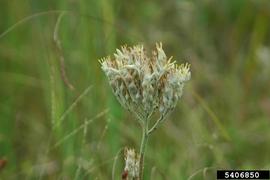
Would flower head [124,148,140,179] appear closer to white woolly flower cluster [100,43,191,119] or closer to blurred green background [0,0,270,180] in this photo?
white woolly flower cluster [100,43,191,119]

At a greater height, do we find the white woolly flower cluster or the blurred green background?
the blurred green background

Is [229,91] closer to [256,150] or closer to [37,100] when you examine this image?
[256,150]

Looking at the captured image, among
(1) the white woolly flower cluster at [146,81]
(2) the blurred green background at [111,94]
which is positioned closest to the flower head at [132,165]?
(1) the white woolly flower cluster at [146,81]

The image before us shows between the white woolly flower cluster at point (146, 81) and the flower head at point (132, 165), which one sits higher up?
the white woolly flower cluster at point (146, 81)

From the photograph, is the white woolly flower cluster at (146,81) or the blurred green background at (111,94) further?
the blurred green background at (111,94)

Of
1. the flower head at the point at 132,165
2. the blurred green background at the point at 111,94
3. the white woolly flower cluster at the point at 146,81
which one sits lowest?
the flower head at the point at 132,165

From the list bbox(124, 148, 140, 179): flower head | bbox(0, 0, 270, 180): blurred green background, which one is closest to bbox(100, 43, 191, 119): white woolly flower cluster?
bbox(124, 148, 140, 179): flower head

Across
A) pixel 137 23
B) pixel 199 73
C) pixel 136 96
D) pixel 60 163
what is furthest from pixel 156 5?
pixel 136 96

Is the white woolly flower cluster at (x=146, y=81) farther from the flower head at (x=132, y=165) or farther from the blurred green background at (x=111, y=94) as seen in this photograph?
the blurred green background at (x=111, y=94)
